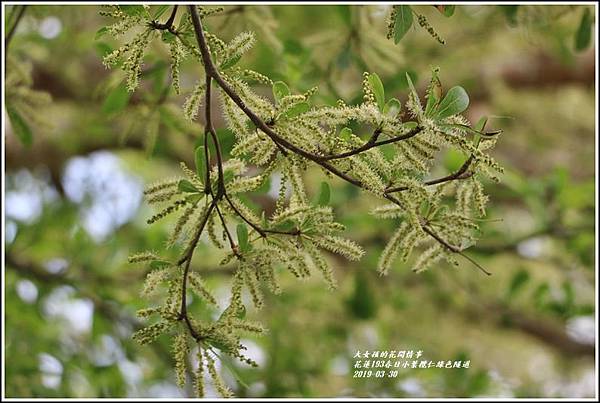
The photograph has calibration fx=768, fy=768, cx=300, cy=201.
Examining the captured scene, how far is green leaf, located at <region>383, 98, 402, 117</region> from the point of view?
0.68 m

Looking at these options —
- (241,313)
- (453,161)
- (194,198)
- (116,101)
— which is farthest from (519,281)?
(194,198)

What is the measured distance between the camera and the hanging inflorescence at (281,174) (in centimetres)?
66

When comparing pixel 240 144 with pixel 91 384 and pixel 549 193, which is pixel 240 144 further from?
pixel 549 193

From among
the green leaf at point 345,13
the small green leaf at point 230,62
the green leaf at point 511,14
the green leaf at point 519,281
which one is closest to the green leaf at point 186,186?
the small green leaf at point 230,62

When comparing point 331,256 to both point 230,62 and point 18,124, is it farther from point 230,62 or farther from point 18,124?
point 230,62

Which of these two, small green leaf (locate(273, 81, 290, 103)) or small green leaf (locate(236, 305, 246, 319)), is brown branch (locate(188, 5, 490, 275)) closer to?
small green leaf (locate(273, 81, 290, 103))

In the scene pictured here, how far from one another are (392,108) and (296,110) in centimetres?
9

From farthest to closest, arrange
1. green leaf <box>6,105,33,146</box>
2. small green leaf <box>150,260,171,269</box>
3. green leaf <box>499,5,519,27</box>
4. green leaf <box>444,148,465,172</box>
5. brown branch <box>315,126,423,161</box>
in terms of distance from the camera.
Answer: green leaf <box>444,148,465,172</box> → green leaf <box>499,5,519,27</box> → green leaf <box>6,105,33,146</box> → small green leaf <box>150,260,171,269</box> → brown branch <box>315,126,423,161</box>

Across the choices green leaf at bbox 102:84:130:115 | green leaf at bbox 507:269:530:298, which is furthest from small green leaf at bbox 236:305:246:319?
green leaf at bbox 507:269:530:298

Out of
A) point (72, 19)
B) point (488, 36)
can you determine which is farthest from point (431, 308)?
point (72, 19)

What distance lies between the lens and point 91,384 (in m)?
1.69

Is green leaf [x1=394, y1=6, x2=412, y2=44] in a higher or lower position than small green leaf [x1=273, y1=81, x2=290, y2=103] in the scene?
higher

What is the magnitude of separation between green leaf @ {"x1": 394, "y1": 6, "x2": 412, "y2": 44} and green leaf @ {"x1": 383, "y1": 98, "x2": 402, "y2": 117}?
0.42 ft

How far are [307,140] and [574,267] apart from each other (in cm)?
160
